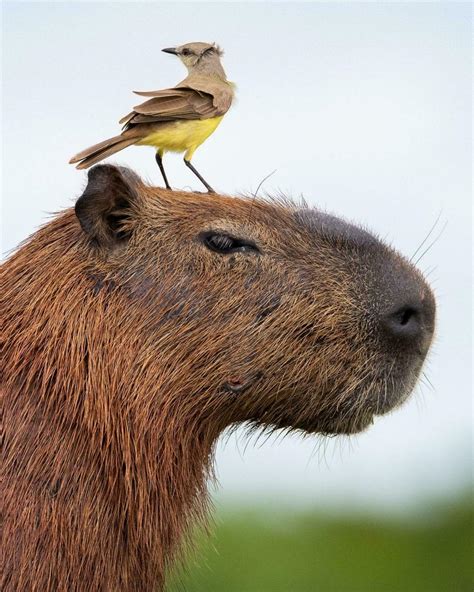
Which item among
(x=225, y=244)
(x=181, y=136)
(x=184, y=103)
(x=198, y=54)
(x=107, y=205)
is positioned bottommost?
(x=107, y=205)

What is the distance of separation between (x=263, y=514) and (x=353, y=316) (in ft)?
21.8

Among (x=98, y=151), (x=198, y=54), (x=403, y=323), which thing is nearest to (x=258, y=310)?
(x=403, y=323)

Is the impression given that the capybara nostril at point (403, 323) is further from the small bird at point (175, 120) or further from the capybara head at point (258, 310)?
the small bird at point (175, 120)

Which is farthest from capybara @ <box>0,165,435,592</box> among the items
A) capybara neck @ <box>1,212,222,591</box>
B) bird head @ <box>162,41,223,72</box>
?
bird head @ <box>162,41,223,72</box>

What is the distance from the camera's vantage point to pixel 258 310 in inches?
221

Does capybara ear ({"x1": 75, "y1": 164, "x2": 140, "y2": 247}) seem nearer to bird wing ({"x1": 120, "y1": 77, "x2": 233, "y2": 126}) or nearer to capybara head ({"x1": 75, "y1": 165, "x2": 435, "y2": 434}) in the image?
capybara head ({"x1": 75, "y1": 165, "x2": 435, "y2": 434})

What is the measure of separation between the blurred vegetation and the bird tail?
5.22 metres

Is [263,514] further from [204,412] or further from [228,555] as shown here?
[204,412]

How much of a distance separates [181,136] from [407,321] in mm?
1538

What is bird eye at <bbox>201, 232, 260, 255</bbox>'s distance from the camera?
5711 mm

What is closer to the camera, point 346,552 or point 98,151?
point 98,151

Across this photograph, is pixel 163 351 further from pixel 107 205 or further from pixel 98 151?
pixel 98 151

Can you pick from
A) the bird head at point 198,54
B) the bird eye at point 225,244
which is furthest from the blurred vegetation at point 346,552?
the bird eye at point 225,244

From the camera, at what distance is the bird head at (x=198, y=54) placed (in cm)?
692
